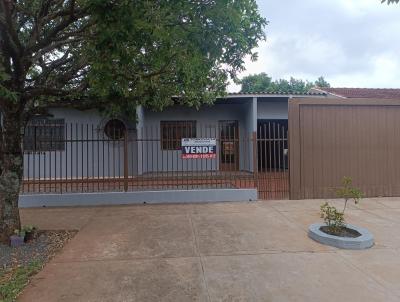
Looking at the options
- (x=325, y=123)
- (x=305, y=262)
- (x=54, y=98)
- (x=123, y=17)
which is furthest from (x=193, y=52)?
(x=325, y=123)

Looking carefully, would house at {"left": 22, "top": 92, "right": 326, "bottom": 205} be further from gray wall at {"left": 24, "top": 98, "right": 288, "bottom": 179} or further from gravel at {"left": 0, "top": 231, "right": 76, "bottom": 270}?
gravel at {"left": 0, "top": 231, "right": 76, "bottom": 270}

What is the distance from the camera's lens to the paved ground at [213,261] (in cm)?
431

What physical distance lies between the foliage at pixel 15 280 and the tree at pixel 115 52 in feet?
5.17

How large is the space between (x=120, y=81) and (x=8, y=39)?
192 centimetres

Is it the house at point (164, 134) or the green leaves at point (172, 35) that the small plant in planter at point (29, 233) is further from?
the house at point (164, 134)

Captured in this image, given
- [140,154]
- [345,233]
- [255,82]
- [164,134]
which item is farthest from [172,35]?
[255,82]

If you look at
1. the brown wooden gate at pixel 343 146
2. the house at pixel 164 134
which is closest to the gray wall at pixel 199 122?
the house at pixel 164 134

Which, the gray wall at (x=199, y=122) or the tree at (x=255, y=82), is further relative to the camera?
the tree at (x=255, y=82)

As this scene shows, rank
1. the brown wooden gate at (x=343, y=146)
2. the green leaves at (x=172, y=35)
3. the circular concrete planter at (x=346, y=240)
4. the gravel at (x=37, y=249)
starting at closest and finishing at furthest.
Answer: the green leaves at (x=172, y=35), the gravel at (x=37, y=249), the circular concrete planter at (x=346, y=240), the brown wooden gate at (x=343, y=146)

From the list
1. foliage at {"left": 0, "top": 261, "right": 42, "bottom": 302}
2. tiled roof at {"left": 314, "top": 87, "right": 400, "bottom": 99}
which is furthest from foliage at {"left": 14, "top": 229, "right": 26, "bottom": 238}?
tiled roof at {"left": 314, "top": 87, "right": 400, "bottom": 99}

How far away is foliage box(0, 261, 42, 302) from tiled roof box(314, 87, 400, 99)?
1467 cm

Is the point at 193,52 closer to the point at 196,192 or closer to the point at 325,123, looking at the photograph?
the point at 196,192

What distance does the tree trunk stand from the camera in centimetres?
657

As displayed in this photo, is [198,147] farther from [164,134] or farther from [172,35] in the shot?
[164,134]
